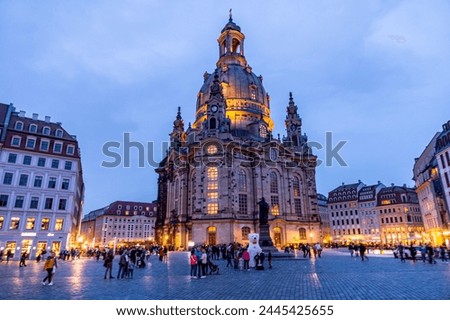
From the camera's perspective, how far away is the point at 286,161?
219 ft

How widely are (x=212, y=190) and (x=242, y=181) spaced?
7273mm

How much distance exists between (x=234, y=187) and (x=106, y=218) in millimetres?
64159

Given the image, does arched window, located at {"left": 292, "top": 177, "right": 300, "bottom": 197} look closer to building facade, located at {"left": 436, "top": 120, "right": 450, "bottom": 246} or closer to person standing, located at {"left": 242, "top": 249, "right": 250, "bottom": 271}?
building facade, located at {"left": 436, "top": 120, "right": 450, "bottom": 246}

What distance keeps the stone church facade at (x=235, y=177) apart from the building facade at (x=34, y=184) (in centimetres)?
2204

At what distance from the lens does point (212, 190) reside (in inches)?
2234

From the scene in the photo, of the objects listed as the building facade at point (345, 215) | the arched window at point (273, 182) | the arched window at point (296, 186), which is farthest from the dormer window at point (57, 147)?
the building facade at point (345, 215)

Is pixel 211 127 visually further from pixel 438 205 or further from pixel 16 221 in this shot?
pixel 438 205

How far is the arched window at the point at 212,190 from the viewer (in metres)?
56.1

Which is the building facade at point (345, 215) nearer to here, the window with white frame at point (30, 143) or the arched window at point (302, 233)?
the arched window at point (302, 233)

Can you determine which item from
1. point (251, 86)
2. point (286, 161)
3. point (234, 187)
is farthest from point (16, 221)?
point (251, 86)

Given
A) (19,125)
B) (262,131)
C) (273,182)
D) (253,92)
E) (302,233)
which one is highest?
(253,92)

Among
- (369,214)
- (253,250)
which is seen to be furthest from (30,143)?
(369,214)

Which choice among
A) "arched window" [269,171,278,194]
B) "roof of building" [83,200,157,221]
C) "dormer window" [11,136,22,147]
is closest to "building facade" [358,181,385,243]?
"arched window" [269,171,278,194]

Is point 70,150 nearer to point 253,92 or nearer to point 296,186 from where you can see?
point 296,186
